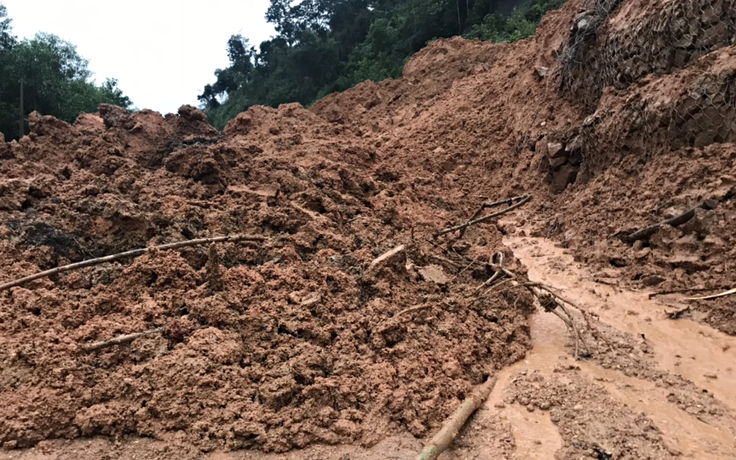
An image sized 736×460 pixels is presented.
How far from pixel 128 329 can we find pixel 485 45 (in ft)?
40.0

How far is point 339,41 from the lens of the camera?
2561 cm

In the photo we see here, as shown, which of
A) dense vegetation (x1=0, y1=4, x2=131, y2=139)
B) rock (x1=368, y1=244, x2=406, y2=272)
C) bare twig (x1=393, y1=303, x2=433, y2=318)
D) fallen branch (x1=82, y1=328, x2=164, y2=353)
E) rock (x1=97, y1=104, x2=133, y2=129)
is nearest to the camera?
fallen branch (x1=82, y1=328, x2=164, y2=353)

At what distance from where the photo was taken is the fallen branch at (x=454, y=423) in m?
2.39

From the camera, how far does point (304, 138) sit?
25.6 ft

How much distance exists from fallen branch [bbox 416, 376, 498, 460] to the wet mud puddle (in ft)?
0.19

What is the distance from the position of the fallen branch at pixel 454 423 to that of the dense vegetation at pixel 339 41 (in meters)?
13.7

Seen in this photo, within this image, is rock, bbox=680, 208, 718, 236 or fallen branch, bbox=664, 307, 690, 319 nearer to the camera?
fallen branch, bbox=664, 307, 690, 319

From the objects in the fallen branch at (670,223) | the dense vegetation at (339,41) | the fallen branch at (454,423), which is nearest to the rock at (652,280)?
the fallen branch at (670,223)

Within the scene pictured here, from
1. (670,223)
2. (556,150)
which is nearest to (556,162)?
(556,150)

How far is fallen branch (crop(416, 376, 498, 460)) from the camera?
7.84ft

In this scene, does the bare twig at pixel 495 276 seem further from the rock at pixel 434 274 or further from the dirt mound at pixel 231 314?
the rock at pixel 434 274

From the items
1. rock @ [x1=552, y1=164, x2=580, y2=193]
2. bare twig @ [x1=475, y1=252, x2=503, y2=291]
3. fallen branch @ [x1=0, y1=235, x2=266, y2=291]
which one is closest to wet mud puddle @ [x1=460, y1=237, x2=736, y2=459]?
bare twig @ [x1=475, y1=252, x2=503, y2=291]

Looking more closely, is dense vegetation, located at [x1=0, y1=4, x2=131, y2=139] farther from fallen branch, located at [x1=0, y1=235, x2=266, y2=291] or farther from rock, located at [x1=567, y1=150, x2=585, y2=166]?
rock, located at [x1=567, y1=150, x2=585, y2=166]

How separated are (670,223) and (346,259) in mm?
3025
